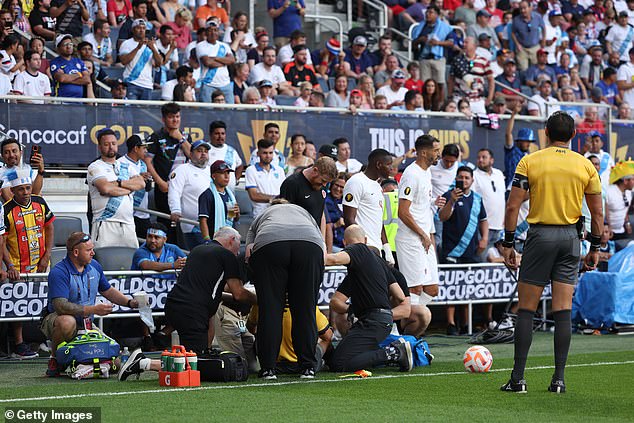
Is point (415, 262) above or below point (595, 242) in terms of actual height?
below

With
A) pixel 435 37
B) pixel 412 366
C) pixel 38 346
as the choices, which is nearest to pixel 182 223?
pixel 38 346

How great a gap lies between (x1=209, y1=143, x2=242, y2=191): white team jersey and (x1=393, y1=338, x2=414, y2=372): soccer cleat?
4.57m

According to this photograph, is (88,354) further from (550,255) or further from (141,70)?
(141,70)

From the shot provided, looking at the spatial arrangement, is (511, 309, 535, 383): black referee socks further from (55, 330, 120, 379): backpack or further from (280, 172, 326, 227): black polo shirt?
(55, 330, 120, 379): backpack

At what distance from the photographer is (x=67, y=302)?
10.5m

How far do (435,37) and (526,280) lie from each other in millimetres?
13430

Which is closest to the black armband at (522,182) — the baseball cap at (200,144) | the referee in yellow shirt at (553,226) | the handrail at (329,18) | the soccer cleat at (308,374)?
the referee in yellow shirt at (553,226)

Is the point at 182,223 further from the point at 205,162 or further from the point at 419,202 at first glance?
the point at 419,202

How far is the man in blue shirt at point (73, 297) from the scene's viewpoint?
10.4m

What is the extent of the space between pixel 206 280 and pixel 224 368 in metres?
0.94

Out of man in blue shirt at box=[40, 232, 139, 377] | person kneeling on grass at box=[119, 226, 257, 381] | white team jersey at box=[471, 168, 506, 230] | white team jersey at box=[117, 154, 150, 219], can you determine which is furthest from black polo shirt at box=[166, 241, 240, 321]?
white team jersey at box=[471, 168, 506, 230]

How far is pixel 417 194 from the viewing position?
1249cm

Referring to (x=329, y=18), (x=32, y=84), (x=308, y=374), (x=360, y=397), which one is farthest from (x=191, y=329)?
(x=329, y=18)

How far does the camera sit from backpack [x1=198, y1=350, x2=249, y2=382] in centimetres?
963
